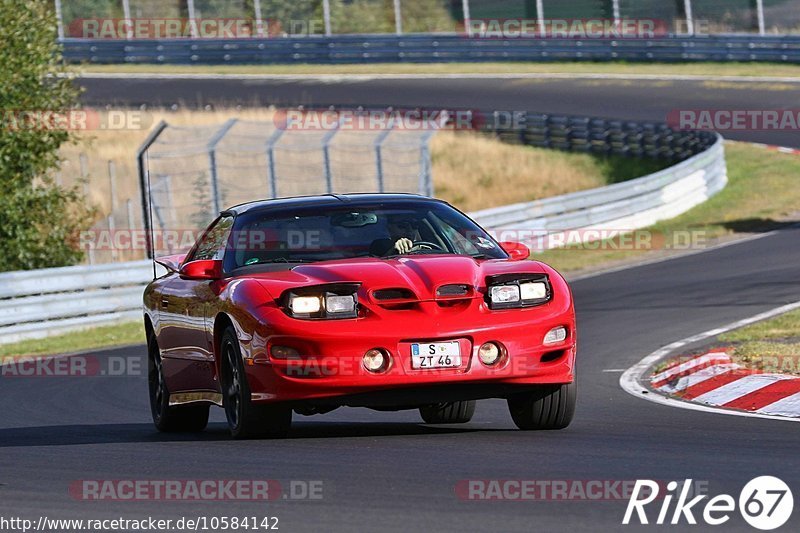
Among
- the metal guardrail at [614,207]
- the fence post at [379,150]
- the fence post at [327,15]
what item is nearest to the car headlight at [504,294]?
the metal guardrail at [614,207]

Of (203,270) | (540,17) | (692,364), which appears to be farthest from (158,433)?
(540,17)

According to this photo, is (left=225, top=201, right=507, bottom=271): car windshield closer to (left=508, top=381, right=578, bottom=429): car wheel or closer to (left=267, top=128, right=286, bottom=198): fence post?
(left=508, top=381, right=578, bottom=429): car wheel

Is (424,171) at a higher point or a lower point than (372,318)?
lower

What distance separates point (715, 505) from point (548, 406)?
8.51 ft

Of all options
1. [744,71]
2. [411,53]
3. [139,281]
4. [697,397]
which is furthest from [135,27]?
[697,397]

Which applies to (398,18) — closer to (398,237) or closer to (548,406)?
(398,237)

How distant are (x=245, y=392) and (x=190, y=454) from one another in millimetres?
445

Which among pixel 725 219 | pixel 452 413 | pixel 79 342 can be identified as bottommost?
pixel 725 219

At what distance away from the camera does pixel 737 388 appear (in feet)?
33.2

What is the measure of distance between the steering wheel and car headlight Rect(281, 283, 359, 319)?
1.03 meters

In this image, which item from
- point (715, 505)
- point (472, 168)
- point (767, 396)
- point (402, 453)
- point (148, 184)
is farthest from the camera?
point (472, 168)

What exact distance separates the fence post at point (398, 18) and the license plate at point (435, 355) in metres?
41.8

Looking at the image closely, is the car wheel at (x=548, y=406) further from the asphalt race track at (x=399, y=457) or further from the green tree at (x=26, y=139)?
the green tree at (x=26, y=139)

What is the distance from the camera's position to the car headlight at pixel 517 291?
315 inches
